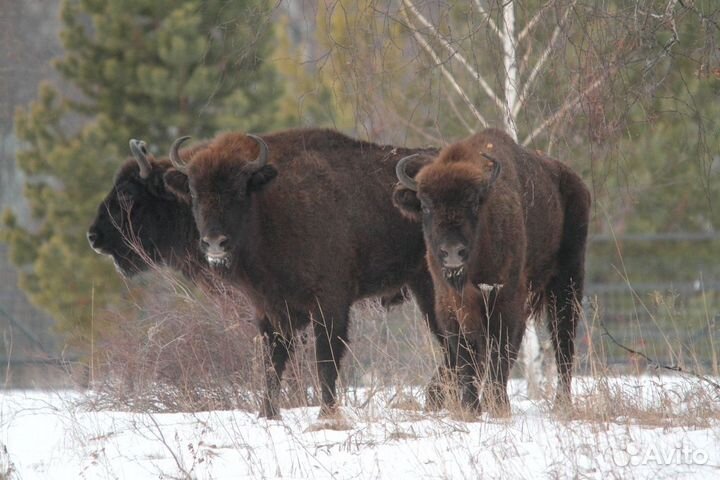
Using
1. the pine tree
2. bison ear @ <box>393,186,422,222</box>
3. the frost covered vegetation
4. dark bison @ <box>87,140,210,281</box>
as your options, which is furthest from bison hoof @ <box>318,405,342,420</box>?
the pine tree

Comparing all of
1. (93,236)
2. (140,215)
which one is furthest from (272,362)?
(93,236)

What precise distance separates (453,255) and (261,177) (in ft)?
5.94

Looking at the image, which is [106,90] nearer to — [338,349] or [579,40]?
[338,349]

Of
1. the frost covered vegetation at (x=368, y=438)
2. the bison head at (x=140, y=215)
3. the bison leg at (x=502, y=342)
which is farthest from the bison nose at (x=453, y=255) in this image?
the bison head at (x=140, y=215)

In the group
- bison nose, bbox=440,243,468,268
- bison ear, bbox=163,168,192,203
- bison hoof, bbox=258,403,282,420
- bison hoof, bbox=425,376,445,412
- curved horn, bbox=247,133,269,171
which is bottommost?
bison hoof, bbox=425,376,445,412

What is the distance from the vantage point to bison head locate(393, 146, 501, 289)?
8.38 m

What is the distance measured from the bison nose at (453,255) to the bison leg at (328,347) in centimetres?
113

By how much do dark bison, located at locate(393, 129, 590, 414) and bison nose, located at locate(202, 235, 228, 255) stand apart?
4.32 ft

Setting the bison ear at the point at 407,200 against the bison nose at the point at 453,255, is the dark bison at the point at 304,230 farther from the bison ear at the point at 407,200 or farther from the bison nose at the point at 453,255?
the bison nose at the point at 453,255

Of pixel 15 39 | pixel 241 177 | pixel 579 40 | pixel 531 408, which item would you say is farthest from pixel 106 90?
pixel 579 40

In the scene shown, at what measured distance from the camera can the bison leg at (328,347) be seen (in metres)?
9.05

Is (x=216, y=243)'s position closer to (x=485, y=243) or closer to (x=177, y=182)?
(x=177, y=182)

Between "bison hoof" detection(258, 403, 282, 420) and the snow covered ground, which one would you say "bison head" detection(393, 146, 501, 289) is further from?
"bison hoof" detection(258, 403, 282, 420)

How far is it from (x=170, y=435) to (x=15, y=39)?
63.7 ft
